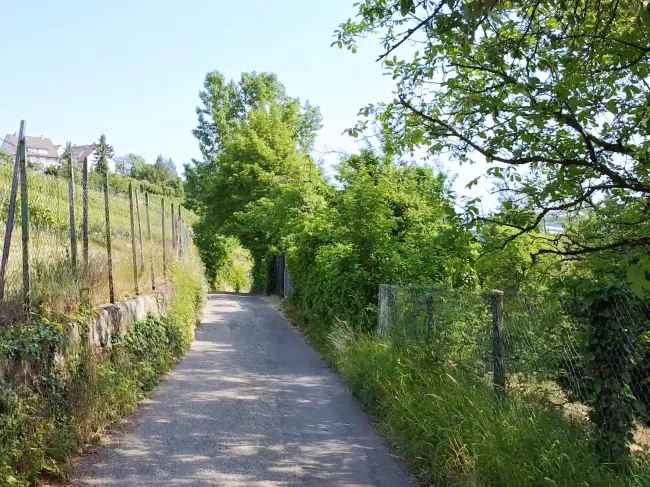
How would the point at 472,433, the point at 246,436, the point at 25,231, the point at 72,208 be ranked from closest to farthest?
the point at 472,433, the point at 25,231, the point at 246,436, the point at 72,208

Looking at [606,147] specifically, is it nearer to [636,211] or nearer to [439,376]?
[636,211]

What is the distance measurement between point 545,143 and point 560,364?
2.13m

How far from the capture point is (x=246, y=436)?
7238mm

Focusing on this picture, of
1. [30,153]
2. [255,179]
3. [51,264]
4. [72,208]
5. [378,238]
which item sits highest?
Answer: [255,179]

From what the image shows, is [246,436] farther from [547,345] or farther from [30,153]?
[30,153]

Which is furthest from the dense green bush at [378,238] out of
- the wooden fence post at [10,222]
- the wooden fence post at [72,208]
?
the wooden fence post at [10,222]

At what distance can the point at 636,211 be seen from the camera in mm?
5730

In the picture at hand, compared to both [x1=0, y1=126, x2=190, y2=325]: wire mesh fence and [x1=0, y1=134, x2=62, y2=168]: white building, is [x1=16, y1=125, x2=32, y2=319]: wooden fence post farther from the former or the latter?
[x1=0, y1=134, x2=62, y2=168]: white building

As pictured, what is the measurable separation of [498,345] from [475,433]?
1.15m

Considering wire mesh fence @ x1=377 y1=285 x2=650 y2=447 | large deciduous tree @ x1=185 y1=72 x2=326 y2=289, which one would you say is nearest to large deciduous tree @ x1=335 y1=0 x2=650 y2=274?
wire mesh fence @ x1=377 y1=285 x2=650 y2=447

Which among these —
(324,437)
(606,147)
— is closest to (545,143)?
(606,147)

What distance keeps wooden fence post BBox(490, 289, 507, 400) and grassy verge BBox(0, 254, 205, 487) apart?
4.03m

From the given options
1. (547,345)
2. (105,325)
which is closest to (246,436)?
(105,325)

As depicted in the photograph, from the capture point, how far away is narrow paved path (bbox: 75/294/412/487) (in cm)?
588
